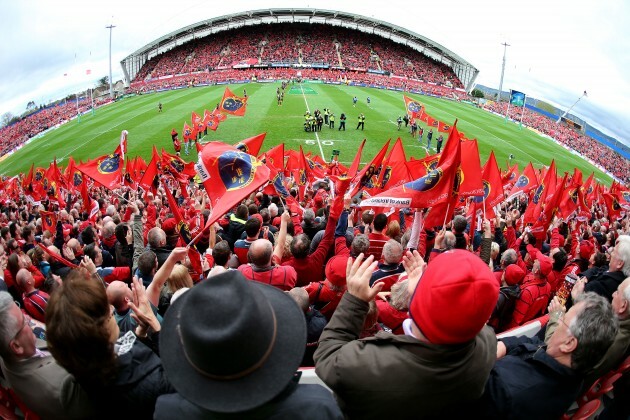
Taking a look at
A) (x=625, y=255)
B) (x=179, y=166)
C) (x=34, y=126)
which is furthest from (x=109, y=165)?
(x=34, y=126)

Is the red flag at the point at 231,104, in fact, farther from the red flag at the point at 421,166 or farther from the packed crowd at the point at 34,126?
the packed crowd at the point at 34,126

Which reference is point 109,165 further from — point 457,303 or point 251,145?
point 457,303

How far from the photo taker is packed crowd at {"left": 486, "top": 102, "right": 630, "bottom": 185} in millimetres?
39781

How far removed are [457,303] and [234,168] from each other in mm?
4100

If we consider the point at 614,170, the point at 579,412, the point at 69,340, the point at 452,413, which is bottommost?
the point at 614,170

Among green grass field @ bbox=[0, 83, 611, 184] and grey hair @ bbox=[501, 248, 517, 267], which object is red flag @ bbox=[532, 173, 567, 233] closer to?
grey hair @ bbox=[501, 248, 517, 267]

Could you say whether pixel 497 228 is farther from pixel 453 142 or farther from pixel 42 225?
pixel 42 225

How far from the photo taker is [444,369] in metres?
1.81

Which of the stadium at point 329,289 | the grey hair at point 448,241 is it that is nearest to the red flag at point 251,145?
the stadium at point 329,289

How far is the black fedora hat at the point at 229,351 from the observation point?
1470mm

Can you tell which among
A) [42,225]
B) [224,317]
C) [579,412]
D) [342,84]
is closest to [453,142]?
[579,412]

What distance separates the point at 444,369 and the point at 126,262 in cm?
566

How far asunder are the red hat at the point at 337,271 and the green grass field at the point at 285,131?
21.1m

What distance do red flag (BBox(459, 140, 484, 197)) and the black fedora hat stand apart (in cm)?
611
